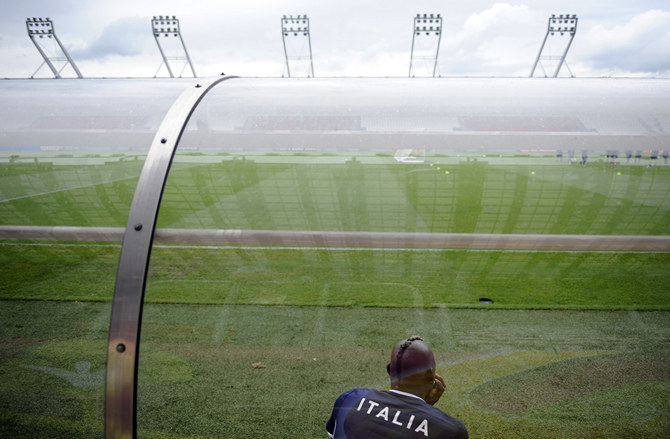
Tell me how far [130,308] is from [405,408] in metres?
0.92

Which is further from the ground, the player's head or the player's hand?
the player's head

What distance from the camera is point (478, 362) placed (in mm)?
1526

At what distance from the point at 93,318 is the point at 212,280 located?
403 millimetres

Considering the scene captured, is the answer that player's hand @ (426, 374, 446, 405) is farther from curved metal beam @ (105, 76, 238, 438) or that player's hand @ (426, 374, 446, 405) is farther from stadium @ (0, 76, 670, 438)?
curved metal beam @ (105, 76, 238, 438)

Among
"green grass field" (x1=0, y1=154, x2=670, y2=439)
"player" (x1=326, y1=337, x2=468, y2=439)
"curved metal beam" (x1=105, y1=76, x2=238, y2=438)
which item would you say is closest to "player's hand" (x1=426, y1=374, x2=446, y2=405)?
"player" (x1=326, y1=337, x2=468, y2=439)

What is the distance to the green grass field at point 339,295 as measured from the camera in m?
1.42

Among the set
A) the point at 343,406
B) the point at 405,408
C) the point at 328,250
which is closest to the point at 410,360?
the point at 405,408

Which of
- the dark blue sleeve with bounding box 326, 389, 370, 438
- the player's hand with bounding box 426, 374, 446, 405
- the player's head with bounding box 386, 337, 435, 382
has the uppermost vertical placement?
the player's head with bounding box 386, 337, 435, 382

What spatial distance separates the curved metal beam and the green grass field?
0.05 m

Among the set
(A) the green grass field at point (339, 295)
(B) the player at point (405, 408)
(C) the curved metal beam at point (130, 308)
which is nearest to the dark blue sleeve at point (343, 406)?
(B) the player at point (405, 408)

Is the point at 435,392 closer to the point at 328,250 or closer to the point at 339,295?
the point at 339,295

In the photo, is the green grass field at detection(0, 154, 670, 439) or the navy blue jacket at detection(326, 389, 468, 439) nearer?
the navy blue jacket at detection(326, 389, 468, 439)

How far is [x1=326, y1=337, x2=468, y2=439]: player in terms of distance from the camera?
126 centimetres

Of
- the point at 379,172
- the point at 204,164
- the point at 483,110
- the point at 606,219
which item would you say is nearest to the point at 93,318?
the point at 204,164
